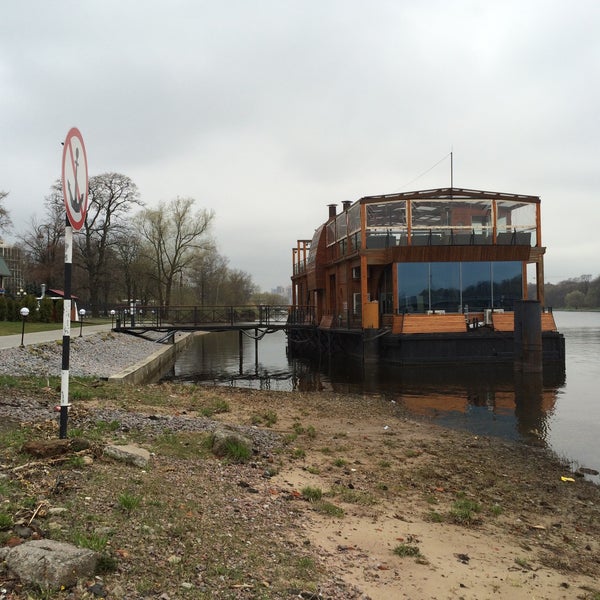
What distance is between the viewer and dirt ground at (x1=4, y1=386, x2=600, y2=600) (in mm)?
4230

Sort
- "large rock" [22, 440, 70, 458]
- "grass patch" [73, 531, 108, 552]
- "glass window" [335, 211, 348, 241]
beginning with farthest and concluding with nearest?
"glass window" [335, 211, 348, 241], "large rock" [22, 440, 70, 458], "grass patch" [73, 531, 108, 552]

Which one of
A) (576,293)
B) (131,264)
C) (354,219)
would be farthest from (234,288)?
(576,293)

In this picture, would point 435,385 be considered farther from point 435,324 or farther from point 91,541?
point 91,541

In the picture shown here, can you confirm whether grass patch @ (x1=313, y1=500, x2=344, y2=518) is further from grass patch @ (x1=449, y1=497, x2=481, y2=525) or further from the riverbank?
grass patch @ (x1=449, y1=497, x2=481, y2=525)

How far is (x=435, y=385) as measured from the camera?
19.0 metres

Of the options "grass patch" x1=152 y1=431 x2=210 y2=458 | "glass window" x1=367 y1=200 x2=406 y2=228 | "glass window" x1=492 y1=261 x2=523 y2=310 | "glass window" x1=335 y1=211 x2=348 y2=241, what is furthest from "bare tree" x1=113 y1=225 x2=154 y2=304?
"grass patch" x1=152 y1=431 x2=210 y2=458

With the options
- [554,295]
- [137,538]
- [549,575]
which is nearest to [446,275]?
[549,575]

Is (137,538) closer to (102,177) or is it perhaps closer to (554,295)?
(102,177)

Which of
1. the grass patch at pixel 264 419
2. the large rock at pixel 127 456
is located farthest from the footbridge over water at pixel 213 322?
the large rock at pixel 127 456

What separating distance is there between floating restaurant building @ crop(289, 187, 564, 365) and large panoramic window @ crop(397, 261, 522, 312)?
50 mm

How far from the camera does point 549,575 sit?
15.3 feet

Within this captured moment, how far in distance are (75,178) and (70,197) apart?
11.9 inches

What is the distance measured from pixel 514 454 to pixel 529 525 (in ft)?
12.7

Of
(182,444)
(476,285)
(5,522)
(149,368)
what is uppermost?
(476,285)
